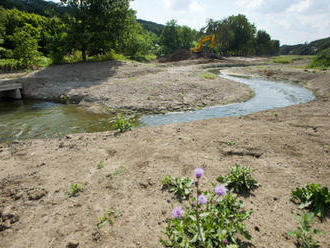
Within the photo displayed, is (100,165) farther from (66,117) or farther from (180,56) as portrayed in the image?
(180,56)

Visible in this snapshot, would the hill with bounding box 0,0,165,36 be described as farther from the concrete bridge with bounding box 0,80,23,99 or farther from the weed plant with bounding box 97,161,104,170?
the weed plant with bounding box 97,161,104,170

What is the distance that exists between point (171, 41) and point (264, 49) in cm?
4808

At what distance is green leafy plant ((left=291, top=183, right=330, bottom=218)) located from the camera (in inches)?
128

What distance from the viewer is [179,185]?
395cm

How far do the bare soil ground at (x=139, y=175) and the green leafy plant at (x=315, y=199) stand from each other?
0.20 m

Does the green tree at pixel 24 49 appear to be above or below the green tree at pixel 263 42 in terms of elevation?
below

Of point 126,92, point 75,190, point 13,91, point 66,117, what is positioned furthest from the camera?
point 13,91

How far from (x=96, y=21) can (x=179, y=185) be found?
25328mm

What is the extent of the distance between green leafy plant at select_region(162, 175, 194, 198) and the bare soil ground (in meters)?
0.20

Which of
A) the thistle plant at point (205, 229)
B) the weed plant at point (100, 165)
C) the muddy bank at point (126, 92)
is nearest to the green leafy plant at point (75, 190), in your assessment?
the weed plant at point (100, 165)

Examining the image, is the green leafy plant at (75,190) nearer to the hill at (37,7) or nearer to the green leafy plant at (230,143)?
the green leafy plant at (230,143)

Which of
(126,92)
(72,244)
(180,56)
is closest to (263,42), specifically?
(180,56)

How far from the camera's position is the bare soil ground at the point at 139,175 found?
3.10 metres

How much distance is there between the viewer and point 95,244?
115 inches
